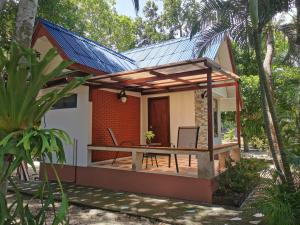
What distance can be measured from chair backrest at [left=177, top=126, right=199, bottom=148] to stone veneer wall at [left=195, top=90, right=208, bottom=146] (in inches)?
106

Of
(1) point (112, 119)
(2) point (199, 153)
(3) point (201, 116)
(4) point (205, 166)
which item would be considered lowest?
(4) point (205, 166)

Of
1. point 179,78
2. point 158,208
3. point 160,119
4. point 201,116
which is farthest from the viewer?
point 160,119

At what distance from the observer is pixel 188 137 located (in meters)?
8.11

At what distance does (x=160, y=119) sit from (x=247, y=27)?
18.8 feet

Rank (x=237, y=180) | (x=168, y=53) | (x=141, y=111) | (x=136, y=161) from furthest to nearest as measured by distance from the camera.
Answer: (x=168, y=53)
(x=141, y=111)
(x=136, y=161)
(x=237, y=180)

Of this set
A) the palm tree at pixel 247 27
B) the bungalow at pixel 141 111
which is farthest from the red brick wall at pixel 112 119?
the palm tree at pixel 247 27

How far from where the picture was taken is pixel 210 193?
6543 millimetres

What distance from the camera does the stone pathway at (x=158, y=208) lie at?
17.3 feet

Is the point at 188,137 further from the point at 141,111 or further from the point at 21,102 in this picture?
the point at 21,102

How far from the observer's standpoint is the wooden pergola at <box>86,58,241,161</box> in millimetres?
6742

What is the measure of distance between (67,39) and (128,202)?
5510 mm

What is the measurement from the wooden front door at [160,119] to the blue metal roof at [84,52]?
1848mm

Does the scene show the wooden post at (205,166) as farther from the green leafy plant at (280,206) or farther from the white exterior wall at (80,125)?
the white exterior wall at (80,125)

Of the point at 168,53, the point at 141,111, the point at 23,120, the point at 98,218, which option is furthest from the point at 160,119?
the point at 23,120
